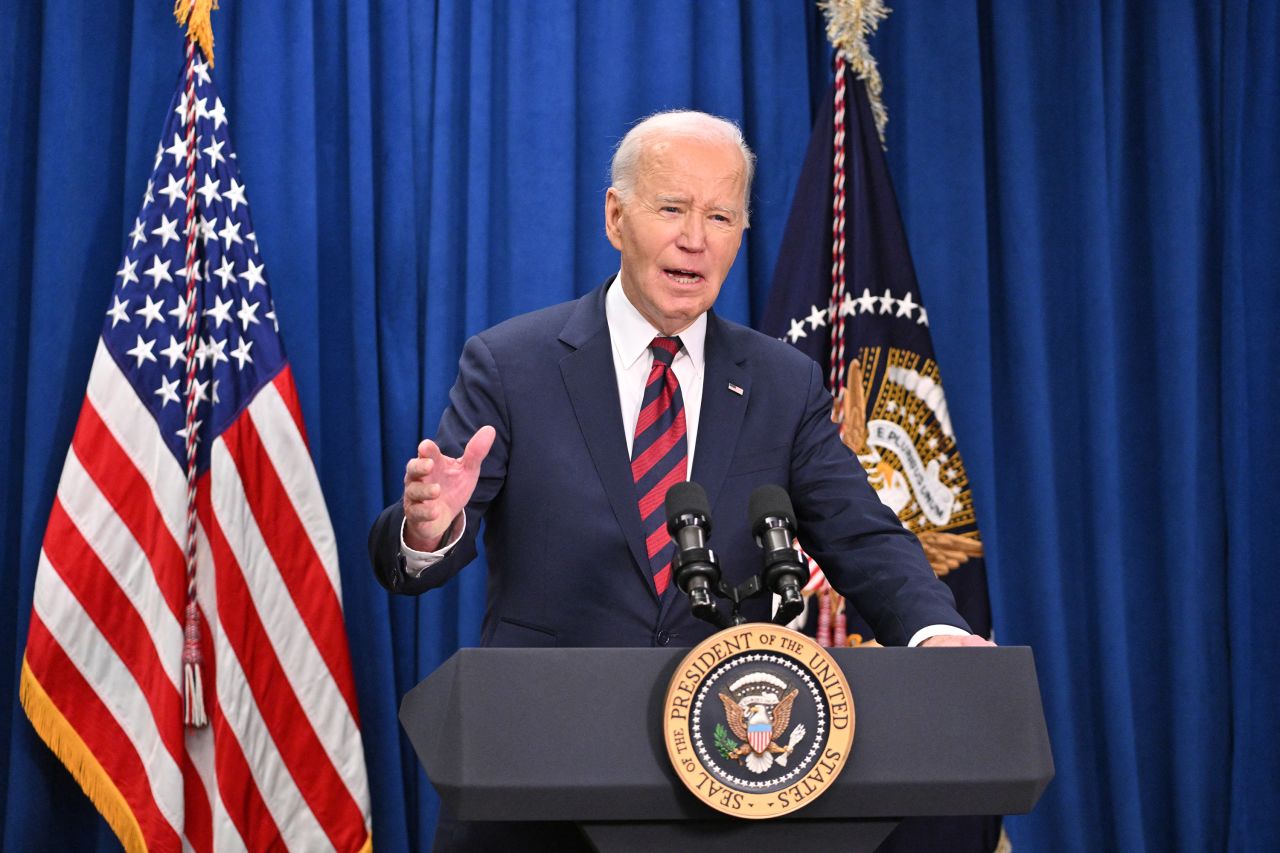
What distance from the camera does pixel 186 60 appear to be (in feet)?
11.3

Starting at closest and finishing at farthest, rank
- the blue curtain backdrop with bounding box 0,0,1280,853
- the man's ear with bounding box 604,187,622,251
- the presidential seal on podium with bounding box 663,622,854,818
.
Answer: the presidential seal on podium with bounding box 663,622,854,818, the man's ear with bounding box 604,187,622,251, the blue curtain backdrop with bounding box 0,0,1280,853

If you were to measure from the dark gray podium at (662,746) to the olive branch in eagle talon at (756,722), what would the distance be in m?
0.06

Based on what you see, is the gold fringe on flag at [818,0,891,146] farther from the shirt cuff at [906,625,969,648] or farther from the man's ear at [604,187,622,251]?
the shirt cuff at [906,625,969,648]

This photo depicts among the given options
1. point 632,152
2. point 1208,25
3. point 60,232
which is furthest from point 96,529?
point 1208,25

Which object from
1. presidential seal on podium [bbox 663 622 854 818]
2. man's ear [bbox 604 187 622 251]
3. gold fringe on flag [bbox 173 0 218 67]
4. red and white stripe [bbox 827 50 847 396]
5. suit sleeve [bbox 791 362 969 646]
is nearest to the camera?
A: presidential seal on podium [bbox 663 622 854 818]

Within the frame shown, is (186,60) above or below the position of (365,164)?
above

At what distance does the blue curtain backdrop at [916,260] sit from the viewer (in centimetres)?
357

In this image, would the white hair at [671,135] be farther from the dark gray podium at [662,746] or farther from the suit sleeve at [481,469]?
the dark gray podium at [662,746]

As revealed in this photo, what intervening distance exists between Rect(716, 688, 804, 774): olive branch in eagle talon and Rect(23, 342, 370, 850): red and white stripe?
2.23 m

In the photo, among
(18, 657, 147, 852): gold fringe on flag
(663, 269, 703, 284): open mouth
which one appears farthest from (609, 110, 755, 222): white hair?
(18, 657, 147, 852): gold fringe on flag

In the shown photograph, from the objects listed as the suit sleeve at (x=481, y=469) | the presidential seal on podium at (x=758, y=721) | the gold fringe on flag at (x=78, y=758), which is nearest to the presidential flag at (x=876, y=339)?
the suit sleeve at (x=481, y=469)

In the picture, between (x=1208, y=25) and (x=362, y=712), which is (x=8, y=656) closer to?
(x=362, y=712)

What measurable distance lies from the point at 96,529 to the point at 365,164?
1221mm

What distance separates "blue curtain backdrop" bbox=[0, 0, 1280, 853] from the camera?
357 centimetres
